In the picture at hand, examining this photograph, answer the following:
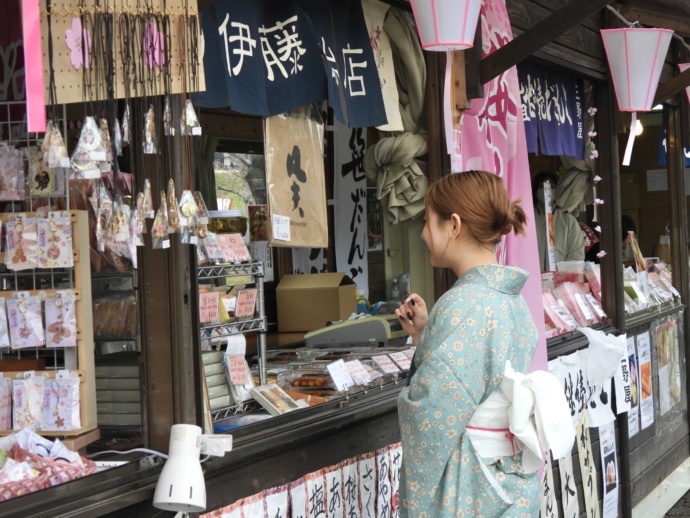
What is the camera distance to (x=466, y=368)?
360 centimetres

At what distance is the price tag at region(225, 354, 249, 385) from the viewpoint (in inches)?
191

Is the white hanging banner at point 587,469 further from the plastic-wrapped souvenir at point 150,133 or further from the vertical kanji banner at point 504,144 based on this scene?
the plastic-wrapped souvenir at point 150,133

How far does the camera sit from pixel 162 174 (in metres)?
3.67

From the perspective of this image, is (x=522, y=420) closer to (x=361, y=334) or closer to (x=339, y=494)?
(x=339, y=494)

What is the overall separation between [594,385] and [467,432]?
4529 millimetres

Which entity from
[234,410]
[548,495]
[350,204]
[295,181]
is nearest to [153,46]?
[295,181]

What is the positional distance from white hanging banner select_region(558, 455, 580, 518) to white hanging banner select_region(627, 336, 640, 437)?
1.58 meters

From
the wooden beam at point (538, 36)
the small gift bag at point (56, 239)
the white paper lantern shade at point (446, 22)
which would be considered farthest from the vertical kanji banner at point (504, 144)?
the small gift bag at point (56, 239)

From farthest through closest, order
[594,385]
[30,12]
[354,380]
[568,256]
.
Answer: [568,256]
[594,385]
[354,380]
[30,12]

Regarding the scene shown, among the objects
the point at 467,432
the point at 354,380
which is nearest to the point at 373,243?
the point at 354,380

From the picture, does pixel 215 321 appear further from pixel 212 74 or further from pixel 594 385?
pixel 594 385

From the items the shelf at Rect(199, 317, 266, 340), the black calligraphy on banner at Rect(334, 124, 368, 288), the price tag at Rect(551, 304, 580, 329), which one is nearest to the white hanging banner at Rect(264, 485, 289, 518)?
the shelf at Rect(199, 317, 266, 340)

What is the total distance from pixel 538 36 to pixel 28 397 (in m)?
3.47

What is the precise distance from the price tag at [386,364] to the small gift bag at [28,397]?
2429 millimetres
